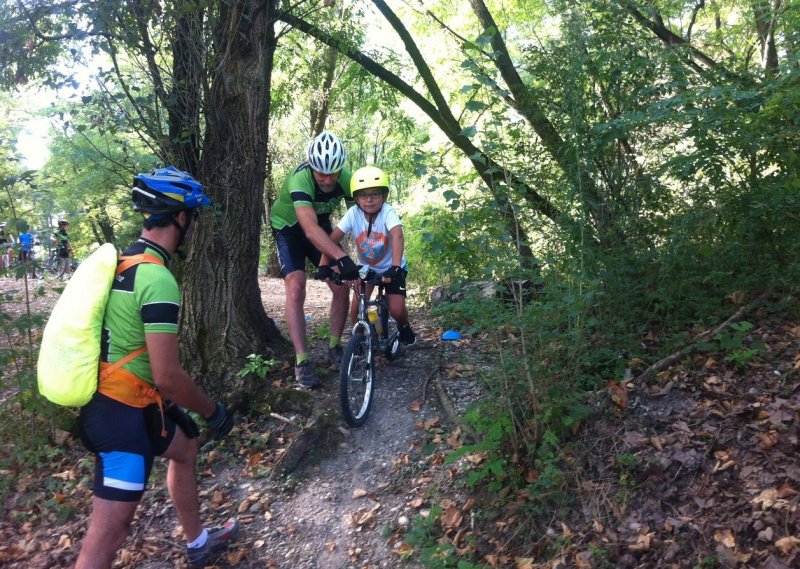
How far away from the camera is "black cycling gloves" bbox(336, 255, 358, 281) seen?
489 centimetres

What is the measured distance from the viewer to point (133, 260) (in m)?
2.95

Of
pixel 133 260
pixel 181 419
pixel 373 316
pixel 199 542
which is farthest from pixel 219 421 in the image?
pixel 373 316

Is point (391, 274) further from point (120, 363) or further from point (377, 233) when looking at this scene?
point (120, 363)

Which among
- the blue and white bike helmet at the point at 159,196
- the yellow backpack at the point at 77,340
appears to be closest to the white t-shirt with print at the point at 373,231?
the blue and white bike helmet at the point at 159,196

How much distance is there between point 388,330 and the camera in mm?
5664

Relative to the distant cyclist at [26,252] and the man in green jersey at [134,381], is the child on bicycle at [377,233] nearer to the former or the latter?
the man in green jersey at [134,381]

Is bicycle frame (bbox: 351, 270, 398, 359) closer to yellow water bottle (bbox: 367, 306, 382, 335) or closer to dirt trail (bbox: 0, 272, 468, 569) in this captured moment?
yellow water bottle (bbox: 367, 306, 382, 335)

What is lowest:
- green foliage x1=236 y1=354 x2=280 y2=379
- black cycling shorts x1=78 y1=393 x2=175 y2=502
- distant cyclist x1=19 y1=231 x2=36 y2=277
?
black cycling shorts x1=78 y1=393 x2=175 y2=502

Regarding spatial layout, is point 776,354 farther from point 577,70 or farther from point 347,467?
point 347,467

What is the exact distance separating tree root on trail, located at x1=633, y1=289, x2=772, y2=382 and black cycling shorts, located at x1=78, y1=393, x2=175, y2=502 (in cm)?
319

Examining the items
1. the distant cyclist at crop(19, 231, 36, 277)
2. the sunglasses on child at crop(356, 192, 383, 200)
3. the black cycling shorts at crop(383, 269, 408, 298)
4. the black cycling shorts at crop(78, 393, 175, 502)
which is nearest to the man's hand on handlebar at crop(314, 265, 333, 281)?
the black cycling shorts at crop(383, 269, 408, 298)

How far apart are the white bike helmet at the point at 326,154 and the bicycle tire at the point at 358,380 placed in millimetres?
1479

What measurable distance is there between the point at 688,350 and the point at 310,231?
3.08 metres

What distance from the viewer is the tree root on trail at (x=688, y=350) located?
412cm
